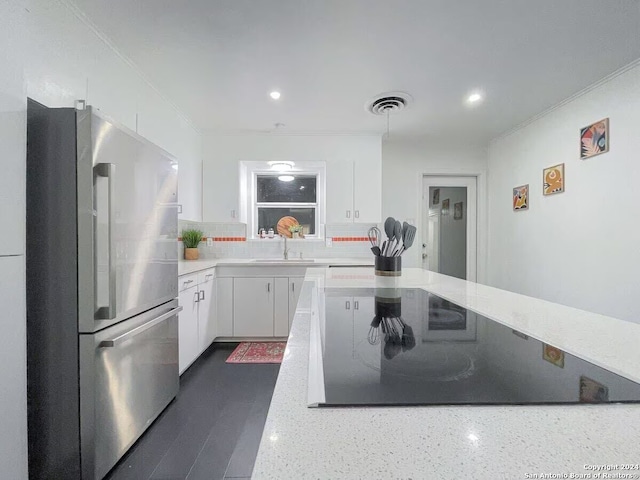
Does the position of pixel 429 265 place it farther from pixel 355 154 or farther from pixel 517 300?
pixel 517 300

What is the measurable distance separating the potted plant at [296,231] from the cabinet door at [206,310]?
108 centimetres

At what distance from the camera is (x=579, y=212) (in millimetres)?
2615

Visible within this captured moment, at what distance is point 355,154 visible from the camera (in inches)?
135

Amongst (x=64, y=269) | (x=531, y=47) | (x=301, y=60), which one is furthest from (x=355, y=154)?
(x=64, y=269)

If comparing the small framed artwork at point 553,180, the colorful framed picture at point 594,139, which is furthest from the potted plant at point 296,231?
the colorful framed picture at point 594,139

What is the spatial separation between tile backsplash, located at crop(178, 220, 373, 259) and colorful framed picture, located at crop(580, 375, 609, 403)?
3106 mm

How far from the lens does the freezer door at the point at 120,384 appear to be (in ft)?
3.99

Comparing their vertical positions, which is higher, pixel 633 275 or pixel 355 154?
pixel 355 154

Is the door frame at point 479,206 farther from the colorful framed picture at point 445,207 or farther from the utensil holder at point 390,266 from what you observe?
the utensil holder at point 390,266

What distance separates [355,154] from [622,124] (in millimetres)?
2262

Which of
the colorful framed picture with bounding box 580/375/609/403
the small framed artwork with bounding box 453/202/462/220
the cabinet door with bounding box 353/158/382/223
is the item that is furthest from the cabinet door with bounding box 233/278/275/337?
the small framed artwork with bounding box 453/202/462/220

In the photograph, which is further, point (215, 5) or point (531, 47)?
point (531, 47)

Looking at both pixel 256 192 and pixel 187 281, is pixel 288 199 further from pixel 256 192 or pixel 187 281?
pixel 187 281

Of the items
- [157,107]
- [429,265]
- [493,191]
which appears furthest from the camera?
[429,265]
